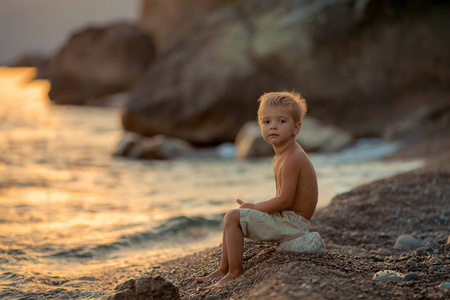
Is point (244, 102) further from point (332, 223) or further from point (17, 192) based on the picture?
point (332, 223)

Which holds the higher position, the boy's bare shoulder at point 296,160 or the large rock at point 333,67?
the large rock at point 333,67

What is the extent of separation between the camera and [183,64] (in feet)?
44.6

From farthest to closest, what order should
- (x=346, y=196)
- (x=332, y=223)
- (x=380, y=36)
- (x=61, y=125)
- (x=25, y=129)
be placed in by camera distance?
(x=61, y=125)
(x=25, y=129)
(x=380, y=36)
(x=346, y=196)
(x=332, y=223)

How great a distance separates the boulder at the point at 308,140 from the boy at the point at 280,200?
24.1 feet

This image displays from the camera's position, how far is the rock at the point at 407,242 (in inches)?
147

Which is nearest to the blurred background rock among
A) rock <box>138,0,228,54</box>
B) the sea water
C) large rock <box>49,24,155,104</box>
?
the sea water

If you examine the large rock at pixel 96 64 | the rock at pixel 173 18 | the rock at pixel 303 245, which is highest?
the rock at pixel 173 18

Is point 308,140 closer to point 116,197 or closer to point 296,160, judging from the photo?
point 116,197

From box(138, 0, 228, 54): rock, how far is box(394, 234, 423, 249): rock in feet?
85.3

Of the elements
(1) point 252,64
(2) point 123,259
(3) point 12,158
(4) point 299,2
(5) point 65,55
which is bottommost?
(2) point 123,259

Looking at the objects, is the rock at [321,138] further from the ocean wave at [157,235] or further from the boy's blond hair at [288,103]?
the boy's blond hair at [288,103]

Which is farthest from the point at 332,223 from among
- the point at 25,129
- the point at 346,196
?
the point at 25,129

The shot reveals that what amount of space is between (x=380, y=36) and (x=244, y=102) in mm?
3633

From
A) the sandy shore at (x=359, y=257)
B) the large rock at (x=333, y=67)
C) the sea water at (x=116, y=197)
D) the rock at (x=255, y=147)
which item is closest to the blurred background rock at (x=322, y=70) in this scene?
the large rock at (x=333, y=67)
